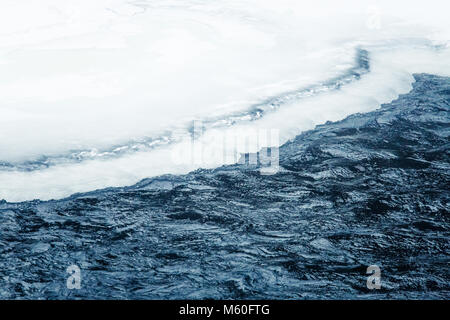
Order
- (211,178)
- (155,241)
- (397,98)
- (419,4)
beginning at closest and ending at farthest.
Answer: (155,241), (211,178), (397,98), (419,4)

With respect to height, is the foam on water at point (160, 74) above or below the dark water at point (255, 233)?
above

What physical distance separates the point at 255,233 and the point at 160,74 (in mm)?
2707

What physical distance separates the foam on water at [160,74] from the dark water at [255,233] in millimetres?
355

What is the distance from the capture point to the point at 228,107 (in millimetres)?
4449

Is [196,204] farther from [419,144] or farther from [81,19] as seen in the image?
[81,19]

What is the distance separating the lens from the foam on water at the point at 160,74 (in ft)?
11.8

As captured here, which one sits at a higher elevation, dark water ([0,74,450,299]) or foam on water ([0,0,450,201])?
foam on water ([0,0,450,201])

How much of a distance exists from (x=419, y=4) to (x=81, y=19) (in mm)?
5883

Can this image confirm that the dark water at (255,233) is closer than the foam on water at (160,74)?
Yes

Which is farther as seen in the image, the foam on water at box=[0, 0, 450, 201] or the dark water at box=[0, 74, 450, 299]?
the foam on water at box=[0, 0, 450, 201]

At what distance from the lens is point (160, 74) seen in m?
4.96

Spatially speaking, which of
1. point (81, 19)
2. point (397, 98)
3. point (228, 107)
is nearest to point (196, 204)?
point (228, 107)

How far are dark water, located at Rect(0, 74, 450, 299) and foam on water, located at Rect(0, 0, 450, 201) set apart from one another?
1.17 feet

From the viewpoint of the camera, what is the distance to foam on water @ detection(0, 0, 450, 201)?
3.60m
